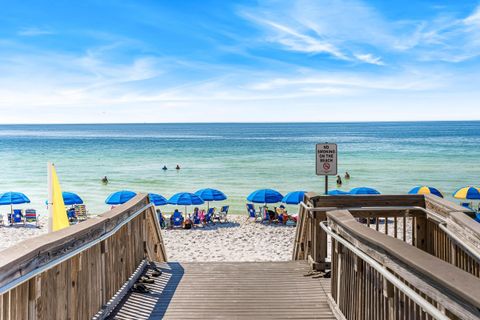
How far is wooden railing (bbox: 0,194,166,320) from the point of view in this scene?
8.74 ft

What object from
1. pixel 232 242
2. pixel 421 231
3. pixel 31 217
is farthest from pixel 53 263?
pixel 31 217

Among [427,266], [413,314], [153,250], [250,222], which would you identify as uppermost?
[427,266]

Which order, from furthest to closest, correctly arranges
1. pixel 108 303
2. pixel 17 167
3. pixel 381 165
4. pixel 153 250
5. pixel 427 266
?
Answer: pixel 17 167 → pixel 381 165 → pixel 153 250 → pixel 108 303 → pixel 427 266

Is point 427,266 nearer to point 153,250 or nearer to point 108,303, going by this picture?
point 108,303

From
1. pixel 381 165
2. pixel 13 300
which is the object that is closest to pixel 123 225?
pixel 13 300

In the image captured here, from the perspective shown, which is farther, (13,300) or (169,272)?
(169,272)

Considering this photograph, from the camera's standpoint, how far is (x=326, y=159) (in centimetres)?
756

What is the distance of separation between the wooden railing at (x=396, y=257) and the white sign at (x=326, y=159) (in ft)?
3.01

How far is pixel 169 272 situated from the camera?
6.30 meters

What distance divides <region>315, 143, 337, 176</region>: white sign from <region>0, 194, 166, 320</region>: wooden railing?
9.88 feet

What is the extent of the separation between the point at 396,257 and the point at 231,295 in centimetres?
289

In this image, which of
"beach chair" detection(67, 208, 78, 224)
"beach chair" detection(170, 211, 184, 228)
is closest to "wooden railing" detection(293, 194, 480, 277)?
"beach chair" detection(170, 211, 184, 228)

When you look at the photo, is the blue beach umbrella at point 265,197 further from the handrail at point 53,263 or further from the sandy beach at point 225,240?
the handrail at point 53,263

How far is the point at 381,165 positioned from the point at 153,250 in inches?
1805
